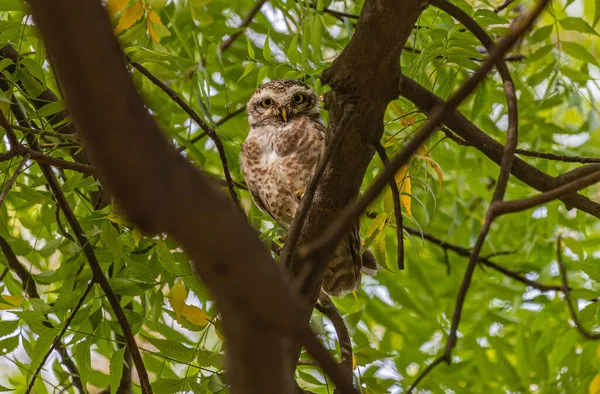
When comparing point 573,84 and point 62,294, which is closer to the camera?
point 62,294

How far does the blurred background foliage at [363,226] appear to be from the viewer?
88.0 inches

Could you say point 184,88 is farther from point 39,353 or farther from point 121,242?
point 39,353

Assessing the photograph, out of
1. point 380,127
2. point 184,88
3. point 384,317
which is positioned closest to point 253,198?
point 184,88

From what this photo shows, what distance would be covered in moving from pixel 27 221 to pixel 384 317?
149cm

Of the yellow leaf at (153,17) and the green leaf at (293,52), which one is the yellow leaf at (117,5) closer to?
the yellow leaf at (153,17)

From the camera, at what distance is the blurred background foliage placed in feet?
7.33

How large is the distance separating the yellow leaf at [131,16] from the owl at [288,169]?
1189 millimetres

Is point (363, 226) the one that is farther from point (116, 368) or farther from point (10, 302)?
point (10, 302)

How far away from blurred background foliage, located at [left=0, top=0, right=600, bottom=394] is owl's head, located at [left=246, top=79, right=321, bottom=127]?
12 cm

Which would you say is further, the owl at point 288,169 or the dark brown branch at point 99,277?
the owl at point 288,169

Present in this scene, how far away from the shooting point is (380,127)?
1738mm

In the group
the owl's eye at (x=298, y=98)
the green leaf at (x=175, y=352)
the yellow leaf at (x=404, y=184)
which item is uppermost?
the owl's eye at (x=298, y=98)

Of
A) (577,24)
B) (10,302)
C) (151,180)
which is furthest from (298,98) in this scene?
(151,180)

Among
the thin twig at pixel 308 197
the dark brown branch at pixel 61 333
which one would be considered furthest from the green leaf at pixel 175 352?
the thin twig at pixel 308 197
